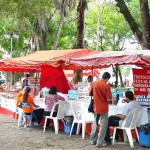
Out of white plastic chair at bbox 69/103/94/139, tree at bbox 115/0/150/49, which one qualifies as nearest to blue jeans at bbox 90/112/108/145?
white plastic chair at bbox 69/103/94/139

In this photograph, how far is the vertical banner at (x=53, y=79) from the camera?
15.9m

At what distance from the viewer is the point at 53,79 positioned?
52.3 ft

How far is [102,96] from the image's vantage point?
29.3 ft

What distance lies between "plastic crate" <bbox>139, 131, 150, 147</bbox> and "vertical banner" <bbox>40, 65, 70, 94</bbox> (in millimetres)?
6998

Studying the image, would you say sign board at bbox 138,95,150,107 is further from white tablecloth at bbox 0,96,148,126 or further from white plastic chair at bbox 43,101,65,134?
white plastic chair at bbox 43,101,65,134

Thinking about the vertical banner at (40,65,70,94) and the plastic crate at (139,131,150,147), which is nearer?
the plastic crate at (139,131,150,147)

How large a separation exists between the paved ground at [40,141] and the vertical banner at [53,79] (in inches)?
153

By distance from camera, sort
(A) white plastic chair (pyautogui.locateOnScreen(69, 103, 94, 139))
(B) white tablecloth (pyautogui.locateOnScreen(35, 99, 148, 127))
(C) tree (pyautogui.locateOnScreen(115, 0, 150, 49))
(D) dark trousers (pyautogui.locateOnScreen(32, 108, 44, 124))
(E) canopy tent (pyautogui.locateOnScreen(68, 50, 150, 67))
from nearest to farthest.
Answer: (E) canopy tent (pyautogui.locateOnScreen(68, 50, 150, 67)), (B) white tablecloth (pyautogui.locateOnScreen(35, 99, 148, 127)), (A) white plastic chair (pyautogui.locateOnScreen(69, 103, 94, 139)), (D) dark trousers (pyautogui.locateOnScreen(32, 108, 44, 124)), (C) tree (pyautogui.locateOnScreen(115, 0, 150, 49))

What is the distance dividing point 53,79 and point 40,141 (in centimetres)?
614

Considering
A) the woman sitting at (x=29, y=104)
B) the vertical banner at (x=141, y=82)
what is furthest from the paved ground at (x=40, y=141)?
the vertical banner at (x=141, y=82)

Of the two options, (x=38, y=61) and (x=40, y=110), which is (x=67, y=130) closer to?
(x=40, y=110)

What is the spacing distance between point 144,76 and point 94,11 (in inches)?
1498

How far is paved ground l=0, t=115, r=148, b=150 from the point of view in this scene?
916 cm

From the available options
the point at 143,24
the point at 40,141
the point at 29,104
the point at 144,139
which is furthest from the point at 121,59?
the point at 143,24
